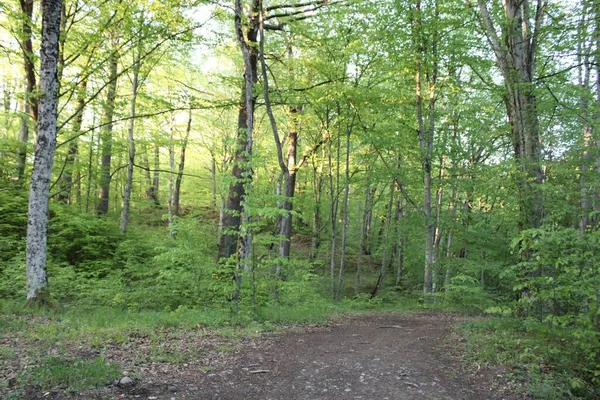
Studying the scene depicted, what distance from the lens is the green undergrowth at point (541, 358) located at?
4.07 m

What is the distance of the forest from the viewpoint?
5.24 meters

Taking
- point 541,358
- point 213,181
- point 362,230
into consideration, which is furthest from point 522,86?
point 213,181

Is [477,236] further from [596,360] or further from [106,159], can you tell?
[106,159]

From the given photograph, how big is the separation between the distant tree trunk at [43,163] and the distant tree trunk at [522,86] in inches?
362

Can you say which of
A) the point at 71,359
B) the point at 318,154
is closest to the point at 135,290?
the point at 71,359

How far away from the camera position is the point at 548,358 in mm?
4738

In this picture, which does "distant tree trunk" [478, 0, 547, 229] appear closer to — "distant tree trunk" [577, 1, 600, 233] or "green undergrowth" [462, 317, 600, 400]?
→ "distant tree trunk" [577, 1, 600, 233]

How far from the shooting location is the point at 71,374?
147 inches

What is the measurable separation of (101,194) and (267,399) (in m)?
14.8

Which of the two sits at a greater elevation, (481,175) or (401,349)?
(481,175)

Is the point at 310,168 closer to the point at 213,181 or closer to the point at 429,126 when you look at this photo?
the point at 429,126

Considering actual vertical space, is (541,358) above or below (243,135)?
below

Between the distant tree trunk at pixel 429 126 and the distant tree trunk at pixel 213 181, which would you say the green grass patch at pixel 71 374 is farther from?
the distant tree trunk at pixel 213 181

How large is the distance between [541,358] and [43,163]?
907 centimetres
